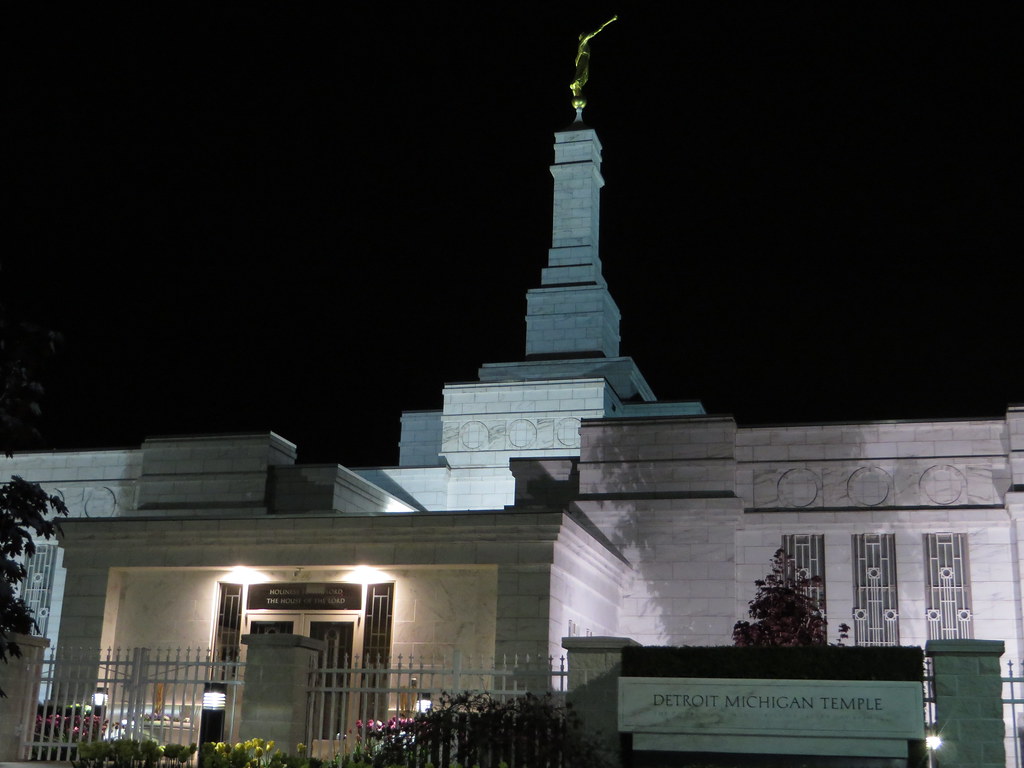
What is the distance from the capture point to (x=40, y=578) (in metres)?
28.8

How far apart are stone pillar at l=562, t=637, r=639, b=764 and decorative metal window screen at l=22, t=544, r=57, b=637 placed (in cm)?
1790

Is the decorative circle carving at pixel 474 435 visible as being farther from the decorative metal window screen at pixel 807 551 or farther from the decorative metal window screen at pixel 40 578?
the decorative metal window screen at pixel 807 551

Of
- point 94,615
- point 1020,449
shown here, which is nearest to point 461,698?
point 94,615

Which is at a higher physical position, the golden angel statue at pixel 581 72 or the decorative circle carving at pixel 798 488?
the golden angel statue at pixel 581 72

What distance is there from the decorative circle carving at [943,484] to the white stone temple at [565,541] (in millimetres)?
41

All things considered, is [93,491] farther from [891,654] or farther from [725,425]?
[891,654]

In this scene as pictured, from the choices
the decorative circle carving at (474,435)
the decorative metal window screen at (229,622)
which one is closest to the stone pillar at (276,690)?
the decorative metal window screen at (229,622)

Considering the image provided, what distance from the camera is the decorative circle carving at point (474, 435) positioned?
34.0 metres

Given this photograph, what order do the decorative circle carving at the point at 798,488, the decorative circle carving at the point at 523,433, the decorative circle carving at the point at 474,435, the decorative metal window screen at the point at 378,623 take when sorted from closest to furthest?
the decorative metal window screen at the point at 378,623 → the decorative circle carving at the point at 798,488 → the decorative circle carving at the point at 523,433 → the decorative circle carving at the point at 474,435

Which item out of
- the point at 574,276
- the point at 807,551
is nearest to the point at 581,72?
the point at 574,276

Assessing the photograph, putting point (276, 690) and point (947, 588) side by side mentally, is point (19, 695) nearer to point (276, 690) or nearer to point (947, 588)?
point (276, 690)

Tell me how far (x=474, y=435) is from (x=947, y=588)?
1397 cm

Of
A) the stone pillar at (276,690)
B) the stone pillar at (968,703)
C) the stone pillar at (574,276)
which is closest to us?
the stone pillar at (968,703)

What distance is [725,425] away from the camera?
2588 cm
